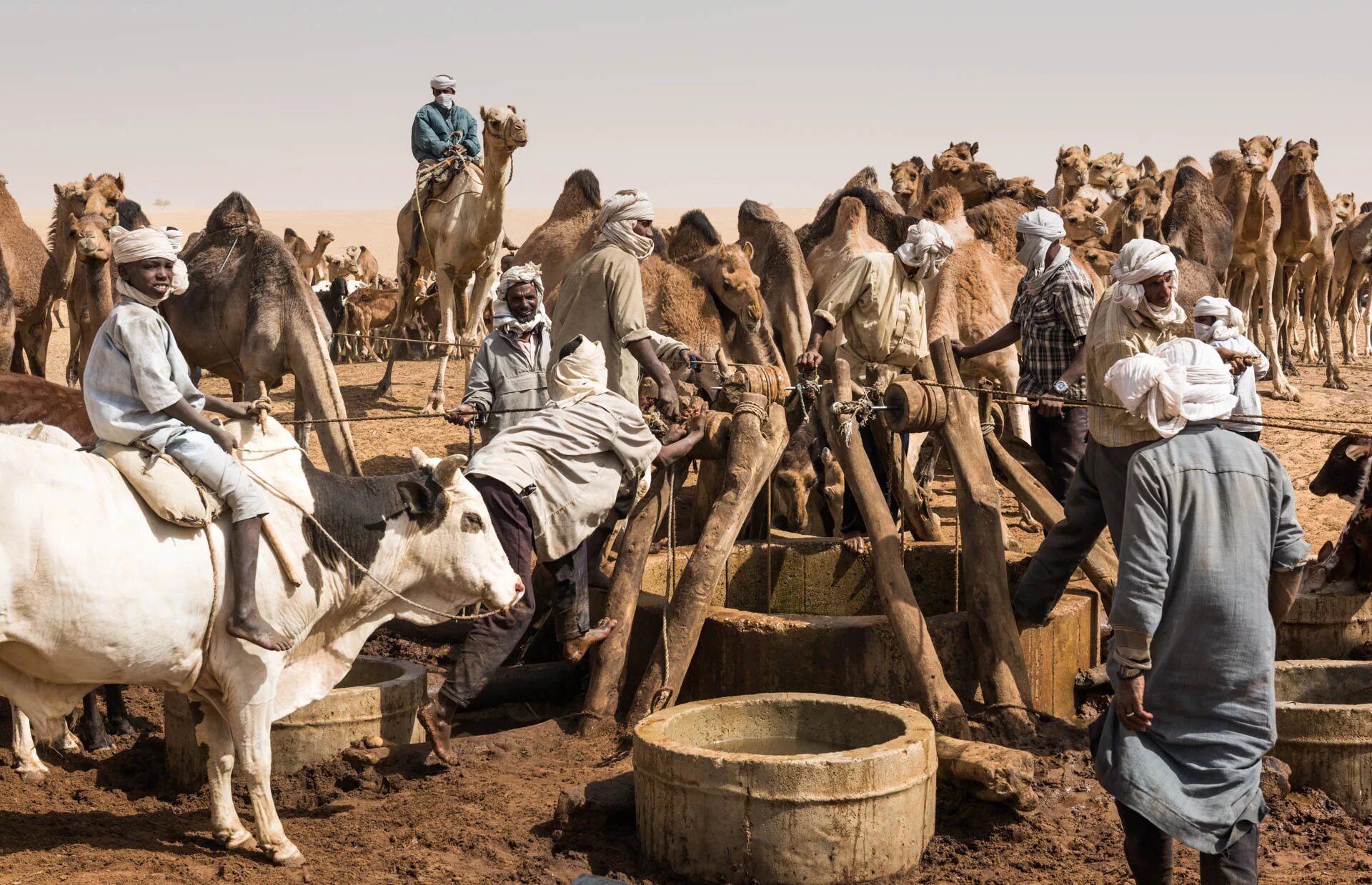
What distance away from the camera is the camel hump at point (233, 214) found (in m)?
12.6

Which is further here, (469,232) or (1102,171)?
(1102,171)

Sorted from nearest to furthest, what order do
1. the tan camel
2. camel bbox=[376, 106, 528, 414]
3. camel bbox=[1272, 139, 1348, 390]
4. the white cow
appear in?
the white cow, camel bbox=[376, 106, 528, 414], the tan camel, camel bbox=[1272, 139, 1348, 390]

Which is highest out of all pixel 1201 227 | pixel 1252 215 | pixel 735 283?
pixel 1252 215

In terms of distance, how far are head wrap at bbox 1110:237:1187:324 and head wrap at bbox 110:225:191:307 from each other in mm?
4073

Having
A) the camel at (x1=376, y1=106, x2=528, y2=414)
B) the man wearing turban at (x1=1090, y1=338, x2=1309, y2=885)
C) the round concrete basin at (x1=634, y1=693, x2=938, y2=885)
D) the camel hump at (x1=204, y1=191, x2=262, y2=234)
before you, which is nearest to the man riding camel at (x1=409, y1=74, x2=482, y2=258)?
the camel at (x1=376, y1=106, x2=528, y2=414)

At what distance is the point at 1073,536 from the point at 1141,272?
4.08 ft

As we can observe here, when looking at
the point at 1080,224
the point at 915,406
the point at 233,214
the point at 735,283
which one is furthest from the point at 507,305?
the point at 1080,224

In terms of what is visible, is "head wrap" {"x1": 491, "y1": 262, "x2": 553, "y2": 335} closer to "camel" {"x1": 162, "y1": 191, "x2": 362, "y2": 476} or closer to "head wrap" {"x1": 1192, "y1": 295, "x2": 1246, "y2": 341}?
"camel" {"x1": 162, "y1": 191, "x2": 362, "y2": 476}

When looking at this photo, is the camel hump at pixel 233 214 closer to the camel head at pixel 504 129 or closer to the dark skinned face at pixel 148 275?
the camel head at pixel 504 129

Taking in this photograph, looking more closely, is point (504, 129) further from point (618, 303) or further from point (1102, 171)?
point (1102, 171)

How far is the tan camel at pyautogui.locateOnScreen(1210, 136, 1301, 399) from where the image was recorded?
19.0m

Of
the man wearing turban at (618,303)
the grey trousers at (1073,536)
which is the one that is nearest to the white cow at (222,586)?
the man wearing turban at (618,303)

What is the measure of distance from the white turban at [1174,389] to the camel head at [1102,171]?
48.2 feet

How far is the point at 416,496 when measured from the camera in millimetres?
5875
